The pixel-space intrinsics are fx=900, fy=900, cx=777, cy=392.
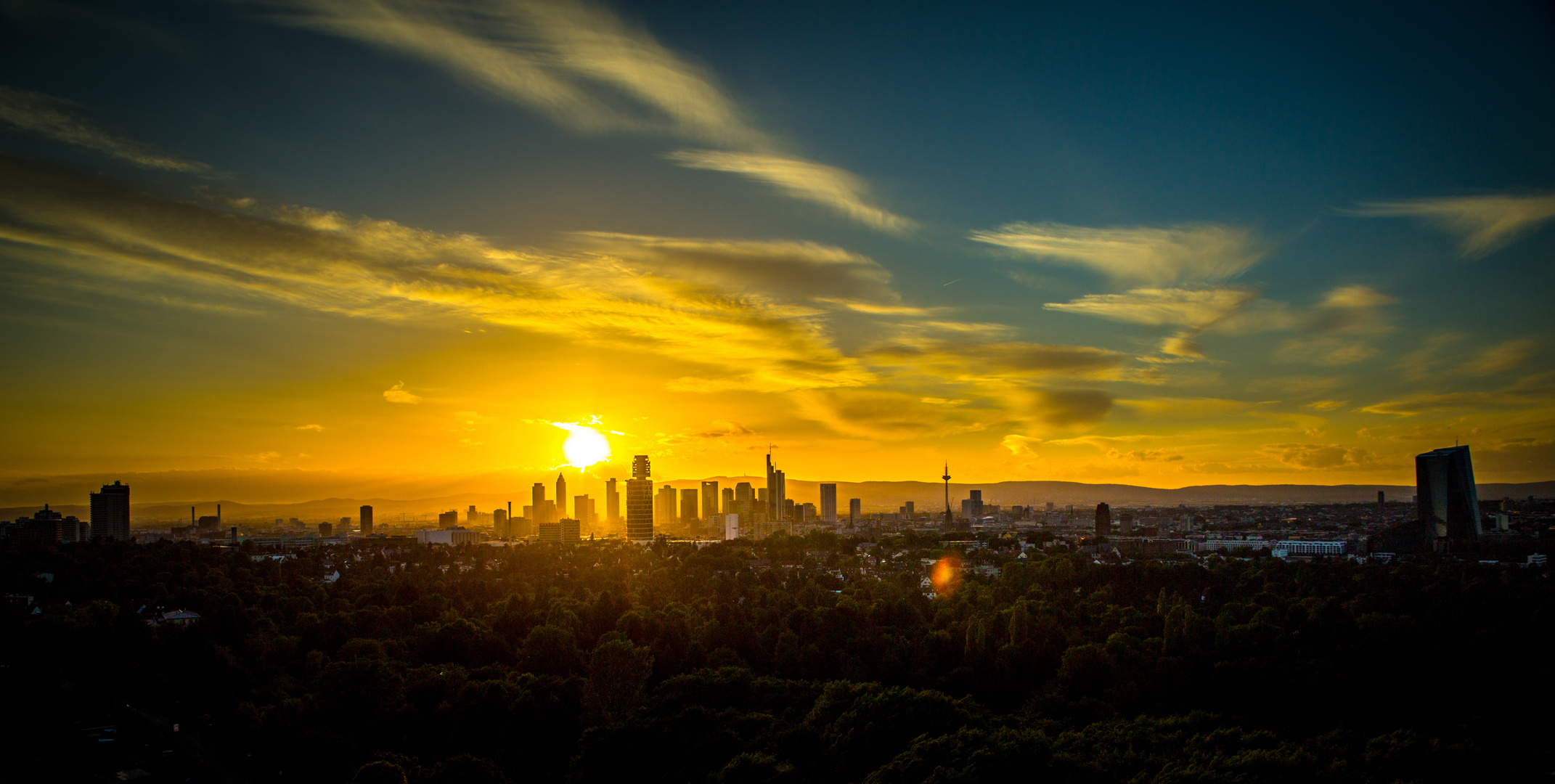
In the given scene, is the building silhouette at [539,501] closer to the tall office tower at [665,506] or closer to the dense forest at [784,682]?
the tall office tower at [665,506]

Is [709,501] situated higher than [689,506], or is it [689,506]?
[709,501]

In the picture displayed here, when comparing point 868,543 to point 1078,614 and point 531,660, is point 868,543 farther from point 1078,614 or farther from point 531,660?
point 531,660

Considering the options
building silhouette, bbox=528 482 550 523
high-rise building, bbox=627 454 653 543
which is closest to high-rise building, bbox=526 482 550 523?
building silhouette, bbox=528 482 550 523

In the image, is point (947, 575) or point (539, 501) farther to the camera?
point (539, 501)

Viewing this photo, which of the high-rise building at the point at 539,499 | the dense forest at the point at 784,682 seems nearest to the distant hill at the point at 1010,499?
the high-rise building at the point at 539,499

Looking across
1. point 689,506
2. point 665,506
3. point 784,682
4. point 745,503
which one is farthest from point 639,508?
point 784,682

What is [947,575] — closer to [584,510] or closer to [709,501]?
[709,501]

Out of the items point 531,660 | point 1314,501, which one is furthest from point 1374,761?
point 1314,501
